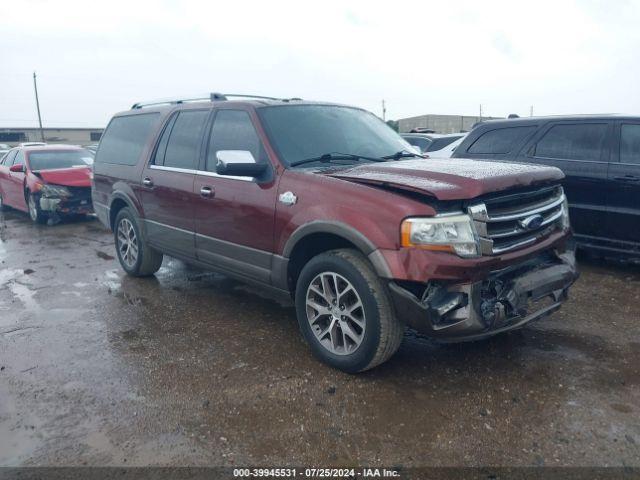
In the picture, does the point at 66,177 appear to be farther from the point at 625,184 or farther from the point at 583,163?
the point at 625,184

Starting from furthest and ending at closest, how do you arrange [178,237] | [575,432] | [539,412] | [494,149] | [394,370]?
[494,149], [178,237], [394,370], [539,412], [575,432]

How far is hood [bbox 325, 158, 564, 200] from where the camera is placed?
10.3 ft

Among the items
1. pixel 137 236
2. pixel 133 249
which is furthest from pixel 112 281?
pixel 137 236

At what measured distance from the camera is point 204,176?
4.64 metres

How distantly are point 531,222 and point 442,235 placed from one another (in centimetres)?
77

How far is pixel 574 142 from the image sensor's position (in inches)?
233

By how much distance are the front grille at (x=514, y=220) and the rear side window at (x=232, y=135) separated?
6.05 feet

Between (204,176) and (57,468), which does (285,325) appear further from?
(57,468)

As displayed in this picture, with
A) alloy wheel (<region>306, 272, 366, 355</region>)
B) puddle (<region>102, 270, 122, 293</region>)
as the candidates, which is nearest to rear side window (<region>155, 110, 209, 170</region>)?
puddle (<region>102, 270, 122, 293</region>)

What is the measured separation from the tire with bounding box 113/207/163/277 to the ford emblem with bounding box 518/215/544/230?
13.0 feet

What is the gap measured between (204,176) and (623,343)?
3.68 m

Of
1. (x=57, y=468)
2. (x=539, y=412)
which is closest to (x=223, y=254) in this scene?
(x=57, y=468)

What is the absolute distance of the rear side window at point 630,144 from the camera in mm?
5473

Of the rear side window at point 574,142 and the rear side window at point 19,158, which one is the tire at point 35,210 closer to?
the rear side window at point 19,158
